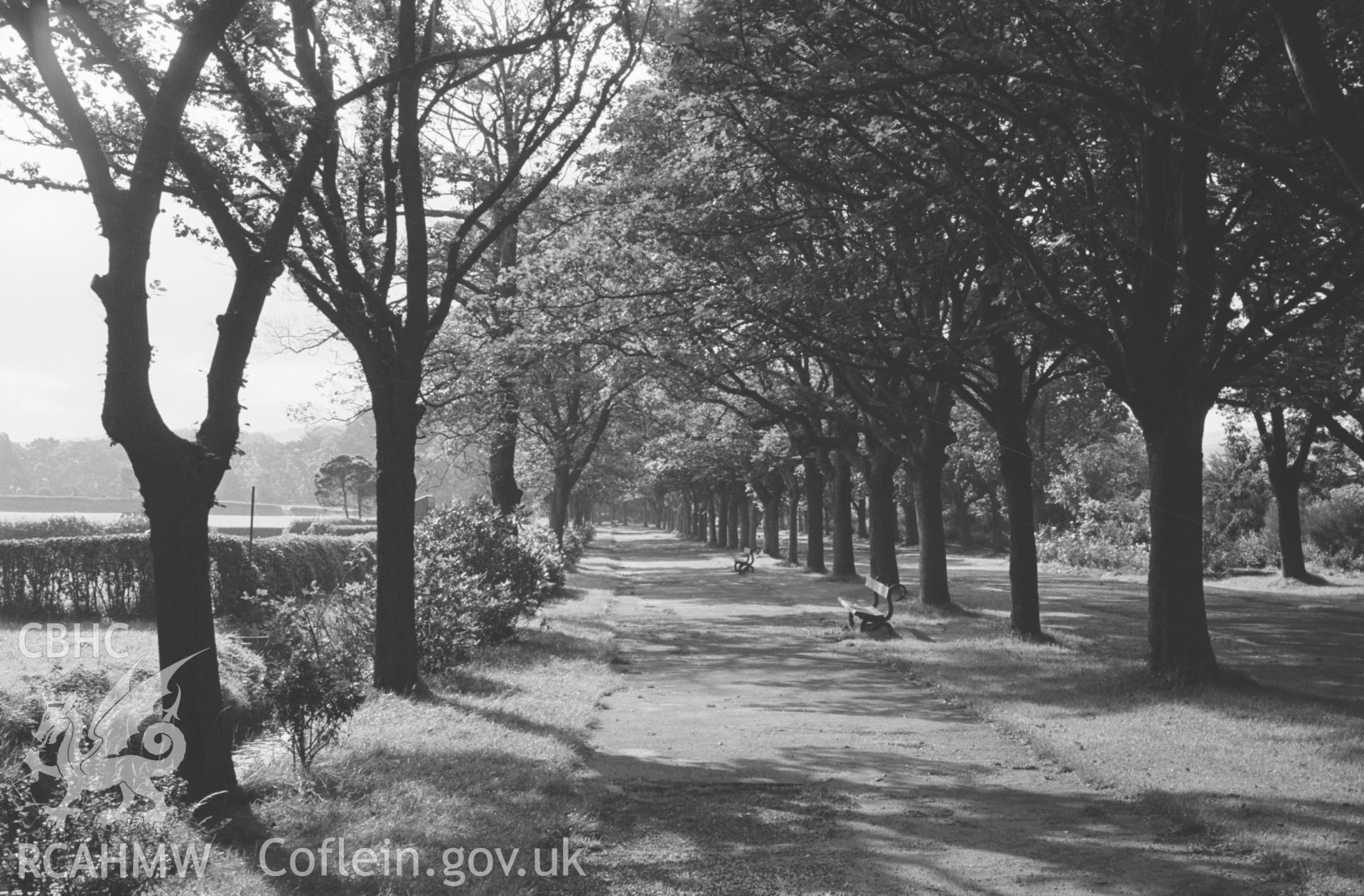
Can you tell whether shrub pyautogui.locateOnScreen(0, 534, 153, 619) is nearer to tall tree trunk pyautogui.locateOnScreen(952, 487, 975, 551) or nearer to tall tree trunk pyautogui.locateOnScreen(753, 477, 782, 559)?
tall tree trunk pyautogui.locateOnScreen(753, 477, 782, 559)

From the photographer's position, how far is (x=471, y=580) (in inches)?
563

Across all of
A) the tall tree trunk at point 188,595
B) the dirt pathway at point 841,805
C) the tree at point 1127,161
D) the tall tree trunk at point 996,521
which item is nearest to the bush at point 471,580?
the dirt pathway at point 841,805

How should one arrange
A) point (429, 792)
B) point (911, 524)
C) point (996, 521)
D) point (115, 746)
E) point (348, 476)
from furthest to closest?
1. point (348, 476)
2. point (911, 524)
3. point (996, 521)
4. point (429, 792)
5. point (115, 746)

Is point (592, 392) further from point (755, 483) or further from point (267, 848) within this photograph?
point (267, 848)

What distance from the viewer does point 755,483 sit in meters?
46.1

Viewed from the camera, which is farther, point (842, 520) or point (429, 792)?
point (842, 520)

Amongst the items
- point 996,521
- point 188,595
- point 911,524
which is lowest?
point 911,524

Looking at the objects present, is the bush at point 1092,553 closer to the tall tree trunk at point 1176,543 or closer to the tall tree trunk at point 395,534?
the tall tree trunk at point 1176,543

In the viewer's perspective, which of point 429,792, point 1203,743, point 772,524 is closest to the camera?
point 429,792

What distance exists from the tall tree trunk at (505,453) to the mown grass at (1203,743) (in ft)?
38.6

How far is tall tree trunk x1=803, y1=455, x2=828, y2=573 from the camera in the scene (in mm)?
36031

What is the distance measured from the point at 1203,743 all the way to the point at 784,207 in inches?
432

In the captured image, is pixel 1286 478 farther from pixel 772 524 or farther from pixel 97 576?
pixel 97 576

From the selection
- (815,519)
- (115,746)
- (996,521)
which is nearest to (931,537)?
(815,519)
